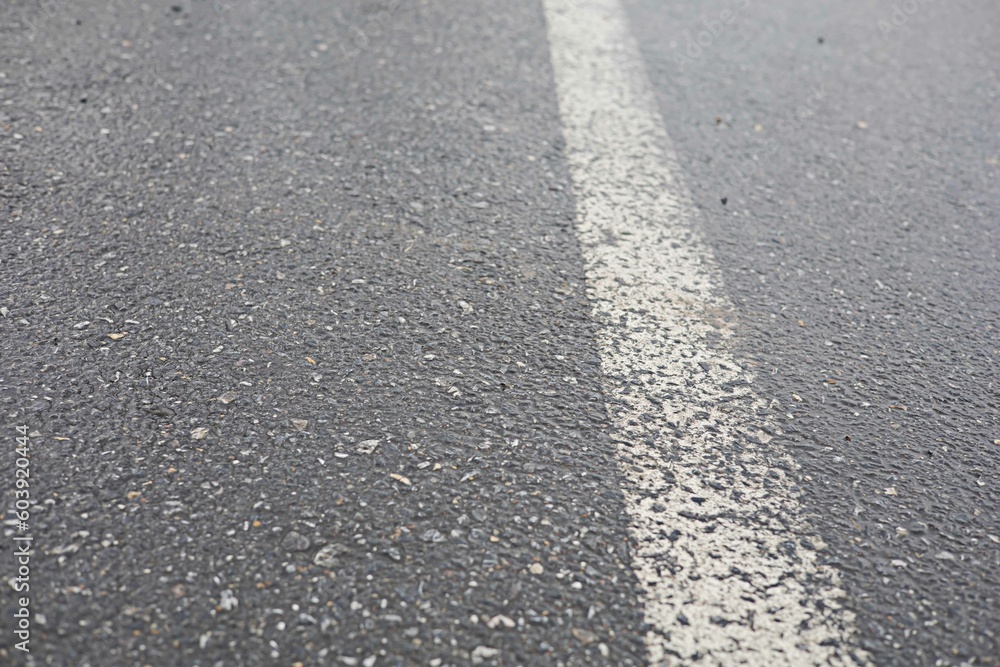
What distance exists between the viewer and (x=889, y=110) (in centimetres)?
328

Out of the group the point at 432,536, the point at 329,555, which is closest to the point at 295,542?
the point at 329,555

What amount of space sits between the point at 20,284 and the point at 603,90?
2.01 meters

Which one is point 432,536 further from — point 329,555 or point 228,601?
point 228,601

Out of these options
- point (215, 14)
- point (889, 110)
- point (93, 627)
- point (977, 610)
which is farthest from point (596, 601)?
point (215, 14)

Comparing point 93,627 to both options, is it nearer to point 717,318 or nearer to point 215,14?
point 717,318

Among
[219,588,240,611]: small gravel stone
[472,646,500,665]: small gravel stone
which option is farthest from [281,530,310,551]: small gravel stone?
[472,646,500,665]: small gravel stone

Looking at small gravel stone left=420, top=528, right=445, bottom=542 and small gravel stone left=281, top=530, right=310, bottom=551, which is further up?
small gravel stone left=420, top=528, right=445, bottom=542

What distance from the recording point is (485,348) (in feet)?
6.71

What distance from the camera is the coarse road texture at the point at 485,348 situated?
1.50 m

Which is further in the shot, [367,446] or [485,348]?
[485,348]

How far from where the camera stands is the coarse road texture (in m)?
1.50

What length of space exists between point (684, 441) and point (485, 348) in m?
0.51

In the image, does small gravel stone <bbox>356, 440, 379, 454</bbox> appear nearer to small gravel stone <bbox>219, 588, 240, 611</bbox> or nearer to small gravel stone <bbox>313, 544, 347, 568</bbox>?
small gravel stone <bbox>313, 544, 347, 568</bbox>

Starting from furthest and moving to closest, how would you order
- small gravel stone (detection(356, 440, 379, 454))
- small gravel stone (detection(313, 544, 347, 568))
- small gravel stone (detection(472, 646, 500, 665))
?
small gravel stone (detection(356, 440, 379, 454)), small gravel stone (detection(313, 544, 347, 568)), small gravel stone (detection(472, 646, 500, 665))
